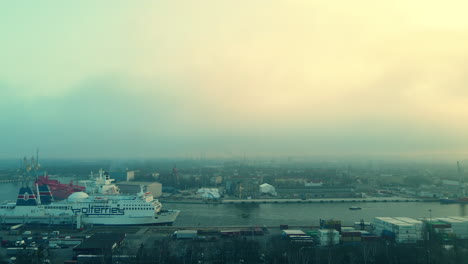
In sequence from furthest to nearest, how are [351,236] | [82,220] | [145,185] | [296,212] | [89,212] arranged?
[145,185] → [296,212] → [89,212] → [82,220] → [351,236]

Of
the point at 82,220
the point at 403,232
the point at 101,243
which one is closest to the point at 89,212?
the point at 82,220

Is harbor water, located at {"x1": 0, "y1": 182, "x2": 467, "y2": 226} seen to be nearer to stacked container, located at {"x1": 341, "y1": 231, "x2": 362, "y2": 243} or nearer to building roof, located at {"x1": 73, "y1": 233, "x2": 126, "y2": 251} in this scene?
stacked container, located at {"x1": 341, "y1": 231, "x2": 362, "y2": 243}

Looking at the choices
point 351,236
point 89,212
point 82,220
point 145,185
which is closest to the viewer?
point 351,236

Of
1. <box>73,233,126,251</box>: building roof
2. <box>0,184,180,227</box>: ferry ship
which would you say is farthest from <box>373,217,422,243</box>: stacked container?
<box>73,233,126,251</box>: building roof

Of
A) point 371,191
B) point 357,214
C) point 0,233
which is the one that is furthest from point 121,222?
point 371,191

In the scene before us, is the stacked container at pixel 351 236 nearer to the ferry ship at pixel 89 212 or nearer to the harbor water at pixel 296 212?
the harbor water at pixel 296 212

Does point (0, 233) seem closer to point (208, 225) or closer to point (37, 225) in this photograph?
point (37, 225)

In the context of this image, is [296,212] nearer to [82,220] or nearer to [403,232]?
[403,232]
